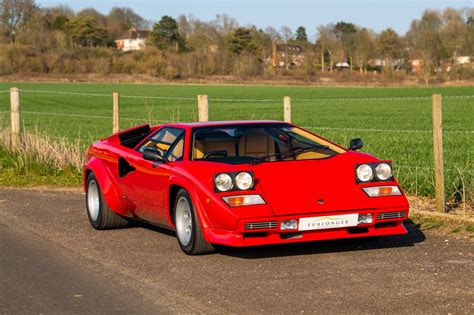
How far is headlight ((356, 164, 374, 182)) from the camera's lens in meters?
8.33

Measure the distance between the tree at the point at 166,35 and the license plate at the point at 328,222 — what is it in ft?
460

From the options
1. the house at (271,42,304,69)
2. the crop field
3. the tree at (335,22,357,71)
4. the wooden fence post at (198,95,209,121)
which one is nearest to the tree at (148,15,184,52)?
the house at (271,42,304,69)

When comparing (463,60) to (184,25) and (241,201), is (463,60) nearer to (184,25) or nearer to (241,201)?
(184,25)

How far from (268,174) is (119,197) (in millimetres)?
2300

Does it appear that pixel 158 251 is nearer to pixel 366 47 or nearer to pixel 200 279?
pixel 200 279

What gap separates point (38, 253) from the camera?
8.90 m

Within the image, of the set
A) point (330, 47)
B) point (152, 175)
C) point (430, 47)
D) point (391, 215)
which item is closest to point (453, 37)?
point (430, 47)

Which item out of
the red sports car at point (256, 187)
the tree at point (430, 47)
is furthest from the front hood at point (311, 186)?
the tree at point (430, 47)

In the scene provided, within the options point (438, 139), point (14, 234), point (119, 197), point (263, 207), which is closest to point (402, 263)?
point (263, 207)

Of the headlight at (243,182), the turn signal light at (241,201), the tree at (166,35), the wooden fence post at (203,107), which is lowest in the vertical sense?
the turn signal light at (241,201)

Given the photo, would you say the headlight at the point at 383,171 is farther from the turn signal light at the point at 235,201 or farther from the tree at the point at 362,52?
the tree at the point at 362,52

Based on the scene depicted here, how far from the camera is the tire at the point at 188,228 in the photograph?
827 centimetres

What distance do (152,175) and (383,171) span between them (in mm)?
2201

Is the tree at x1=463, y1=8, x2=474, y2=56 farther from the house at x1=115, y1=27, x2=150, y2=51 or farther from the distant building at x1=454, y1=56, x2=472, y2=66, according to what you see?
the house at x1=115, y1=27, x2=150, y2=51
